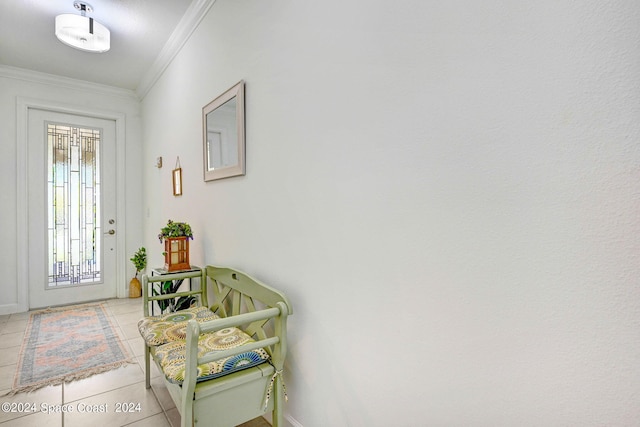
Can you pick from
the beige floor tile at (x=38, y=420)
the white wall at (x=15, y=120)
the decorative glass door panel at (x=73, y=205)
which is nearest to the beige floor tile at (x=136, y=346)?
the beige floor tile at (x=38, y=420)

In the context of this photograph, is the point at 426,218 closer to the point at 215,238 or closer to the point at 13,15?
the point at 215,238

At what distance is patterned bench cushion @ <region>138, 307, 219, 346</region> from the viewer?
1615mm

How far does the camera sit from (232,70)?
1.94m

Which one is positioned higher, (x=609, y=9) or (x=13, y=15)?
(x=13, y=15)

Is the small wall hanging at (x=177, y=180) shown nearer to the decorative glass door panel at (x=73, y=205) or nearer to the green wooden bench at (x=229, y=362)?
the green wooden bench at (x=229, y=362)

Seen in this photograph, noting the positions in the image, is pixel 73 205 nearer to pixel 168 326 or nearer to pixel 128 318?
pixel 128 318

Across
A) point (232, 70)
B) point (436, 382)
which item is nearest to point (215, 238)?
point (232, 70)

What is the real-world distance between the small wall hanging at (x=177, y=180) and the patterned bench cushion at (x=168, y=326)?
4.18 feet

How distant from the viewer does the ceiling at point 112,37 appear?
2352 millimetres

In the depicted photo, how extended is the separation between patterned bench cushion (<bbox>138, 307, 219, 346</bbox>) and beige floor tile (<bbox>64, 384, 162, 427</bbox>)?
0.43 m

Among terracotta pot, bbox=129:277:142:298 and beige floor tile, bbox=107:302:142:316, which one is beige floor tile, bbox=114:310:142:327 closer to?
beige floor tile, bbox=107:302:142:316

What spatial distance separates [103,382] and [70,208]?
255 cm

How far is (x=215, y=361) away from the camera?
1243 mm

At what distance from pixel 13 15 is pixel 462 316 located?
373cm
